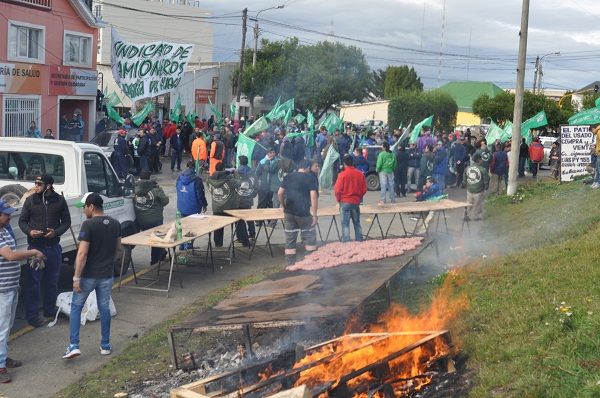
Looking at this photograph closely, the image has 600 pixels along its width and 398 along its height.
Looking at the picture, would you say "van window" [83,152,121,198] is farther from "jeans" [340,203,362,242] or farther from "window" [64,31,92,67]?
"window" [64,31,92,67]

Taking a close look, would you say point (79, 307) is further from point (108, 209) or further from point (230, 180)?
point (230, 180)

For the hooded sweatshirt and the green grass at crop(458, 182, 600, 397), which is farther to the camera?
the hooded sweatshirt

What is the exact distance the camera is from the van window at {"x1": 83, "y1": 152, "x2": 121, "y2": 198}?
37.3 feet

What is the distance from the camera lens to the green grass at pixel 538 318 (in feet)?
19.9

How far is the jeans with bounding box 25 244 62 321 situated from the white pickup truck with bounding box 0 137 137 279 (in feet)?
2.88

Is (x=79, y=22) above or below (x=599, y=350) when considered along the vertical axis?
above

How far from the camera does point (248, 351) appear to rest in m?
7.65

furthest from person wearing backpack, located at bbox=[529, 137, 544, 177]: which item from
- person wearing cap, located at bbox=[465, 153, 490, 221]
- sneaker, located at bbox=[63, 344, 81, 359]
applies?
sneaker, located at bbox=[63, 344, 81, 359]

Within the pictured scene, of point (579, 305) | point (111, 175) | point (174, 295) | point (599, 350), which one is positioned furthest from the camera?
point (111, 175)

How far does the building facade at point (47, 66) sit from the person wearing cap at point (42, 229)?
758 inches

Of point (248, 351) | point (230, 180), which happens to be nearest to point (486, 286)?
point (248, 351)

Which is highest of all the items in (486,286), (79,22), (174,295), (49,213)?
(79,22)

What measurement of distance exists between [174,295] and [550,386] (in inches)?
257

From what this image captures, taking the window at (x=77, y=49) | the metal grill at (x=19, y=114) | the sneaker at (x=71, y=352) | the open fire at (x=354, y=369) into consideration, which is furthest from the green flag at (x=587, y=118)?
the window at (x=77, y=49)
